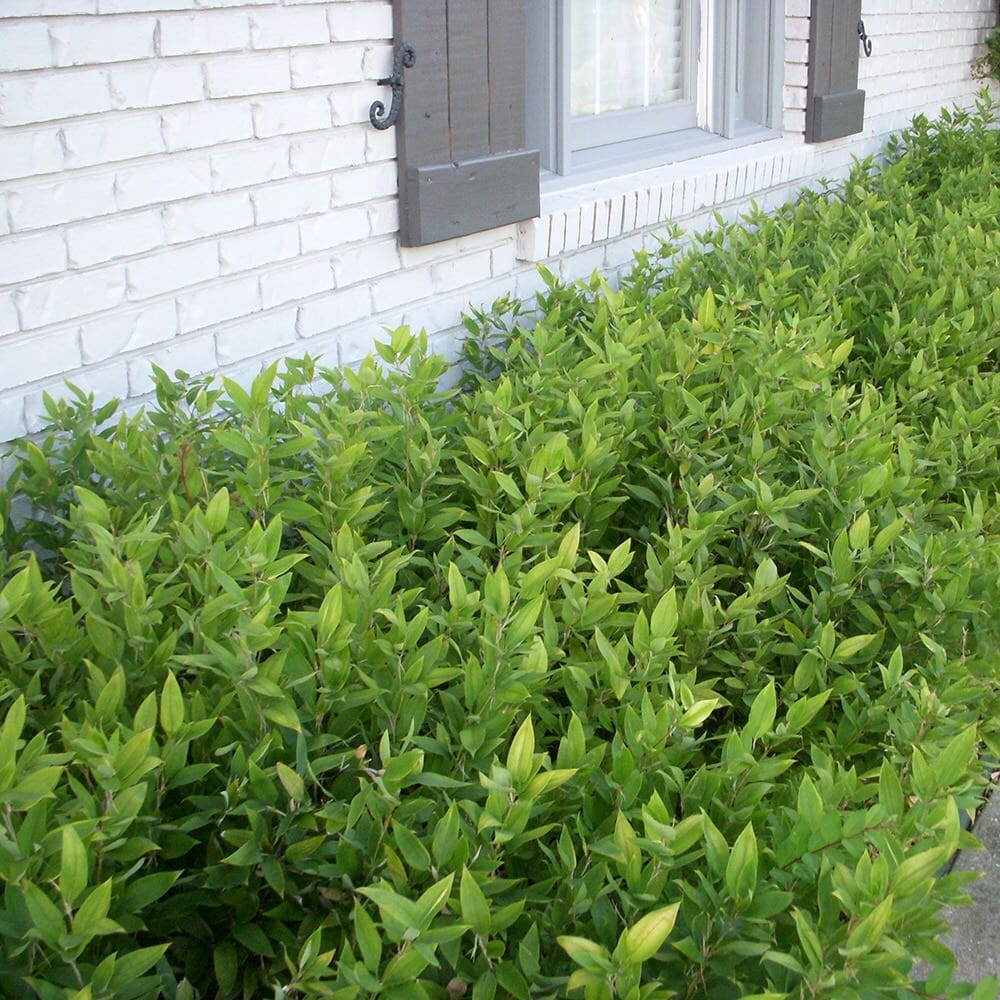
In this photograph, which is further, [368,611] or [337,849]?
[368,611]

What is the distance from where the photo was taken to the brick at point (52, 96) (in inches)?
94.4

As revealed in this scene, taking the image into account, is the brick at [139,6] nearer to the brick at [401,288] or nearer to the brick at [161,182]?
the brick at [161,182]

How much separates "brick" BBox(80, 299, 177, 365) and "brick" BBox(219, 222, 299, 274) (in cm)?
20

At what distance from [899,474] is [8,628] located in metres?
1.85

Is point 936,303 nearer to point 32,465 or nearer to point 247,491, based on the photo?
point 247,491

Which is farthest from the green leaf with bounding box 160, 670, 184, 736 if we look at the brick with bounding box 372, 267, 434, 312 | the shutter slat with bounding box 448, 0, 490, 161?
the shutter slat with bounding box 448, 0, 490, 161

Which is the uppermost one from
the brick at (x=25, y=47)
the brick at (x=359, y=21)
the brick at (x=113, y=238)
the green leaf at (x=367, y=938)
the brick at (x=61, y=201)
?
the brick at (x=359, y=21)

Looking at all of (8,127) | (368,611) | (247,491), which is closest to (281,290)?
(8,127)

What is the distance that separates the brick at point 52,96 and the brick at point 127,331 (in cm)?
43

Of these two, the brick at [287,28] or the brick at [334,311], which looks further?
the brick at [334,311]

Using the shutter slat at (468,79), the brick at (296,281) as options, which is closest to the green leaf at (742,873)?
the brick at (296,281)

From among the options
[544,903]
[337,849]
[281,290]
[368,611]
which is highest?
[281,290]

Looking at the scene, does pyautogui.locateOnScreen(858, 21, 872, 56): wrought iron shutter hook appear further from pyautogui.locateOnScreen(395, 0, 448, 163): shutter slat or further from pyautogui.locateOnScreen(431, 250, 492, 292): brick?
pyautogui.locateOnScreen(395, 0, 448, 163): shutter slat

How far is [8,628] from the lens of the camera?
5.48ft
